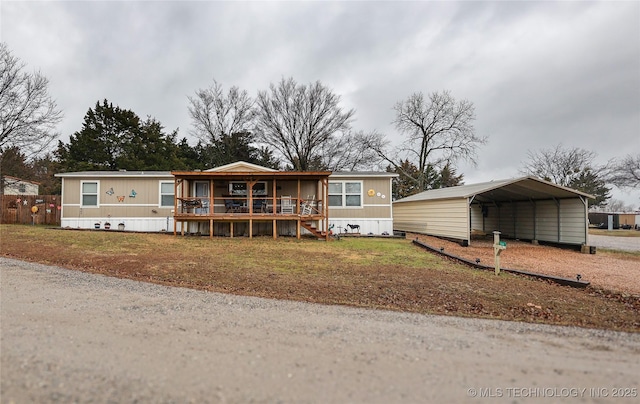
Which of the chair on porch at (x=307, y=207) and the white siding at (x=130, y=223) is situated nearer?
the chair on porch at (x=307, y=207)

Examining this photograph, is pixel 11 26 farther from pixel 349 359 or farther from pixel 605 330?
pixel 605 330

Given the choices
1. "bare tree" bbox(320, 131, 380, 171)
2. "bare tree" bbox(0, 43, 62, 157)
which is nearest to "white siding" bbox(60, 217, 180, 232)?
"bare tree" bbox(0, 43, 62, 157)

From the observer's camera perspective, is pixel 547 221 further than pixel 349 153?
No

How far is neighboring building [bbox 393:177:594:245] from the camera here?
45.4 feet

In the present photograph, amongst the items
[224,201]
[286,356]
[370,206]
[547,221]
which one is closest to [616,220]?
[547,221]

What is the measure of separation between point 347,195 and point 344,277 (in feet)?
31.2

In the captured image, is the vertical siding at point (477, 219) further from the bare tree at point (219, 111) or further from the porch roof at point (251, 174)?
the bare tree at point (219, 111)

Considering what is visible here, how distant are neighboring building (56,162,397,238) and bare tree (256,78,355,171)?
14445mm

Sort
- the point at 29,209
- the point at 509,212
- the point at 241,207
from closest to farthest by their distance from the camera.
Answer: the point at 241,207
the point at 29,209
the point at 509,212

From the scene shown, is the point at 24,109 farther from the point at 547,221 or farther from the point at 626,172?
the point at 626,172

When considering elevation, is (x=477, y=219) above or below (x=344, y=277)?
above

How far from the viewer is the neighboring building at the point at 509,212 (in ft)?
45.4

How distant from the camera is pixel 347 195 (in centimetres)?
1645

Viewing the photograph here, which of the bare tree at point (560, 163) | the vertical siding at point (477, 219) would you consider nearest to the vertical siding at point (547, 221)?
the vertical siding at point (477, 219)
